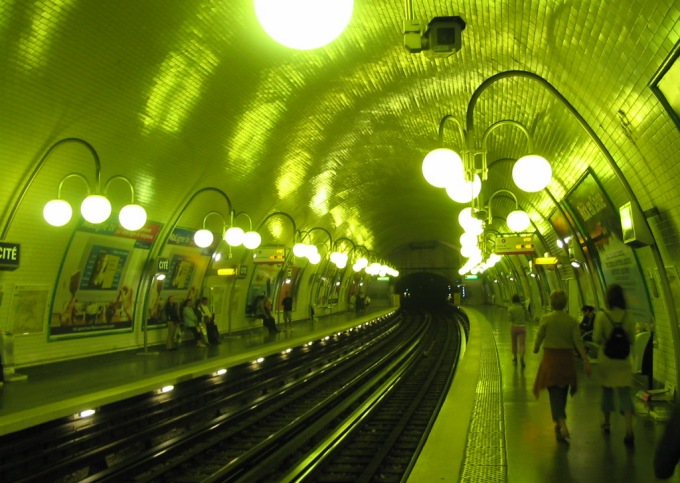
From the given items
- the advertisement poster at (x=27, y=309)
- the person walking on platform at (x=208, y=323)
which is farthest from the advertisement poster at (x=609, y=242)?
the advertisement poster at (x=27, y=309)

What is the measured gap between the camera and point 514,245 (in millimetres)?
14969

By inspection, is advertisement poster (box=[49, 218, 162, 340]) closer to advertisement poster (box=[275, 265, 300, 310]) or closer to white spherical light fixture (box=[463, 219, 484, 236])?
white spherical light fixture (box=[463, 219, 484, 236])

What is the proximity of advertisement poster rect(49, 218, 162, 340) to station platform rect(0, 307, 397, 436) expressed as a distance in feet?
2.40

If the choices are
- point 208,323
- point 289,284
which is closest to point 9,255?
point 208,323

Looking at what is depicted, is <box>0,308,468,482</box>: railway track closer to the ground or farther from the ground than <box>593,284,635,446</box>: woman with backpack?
closer to the ground

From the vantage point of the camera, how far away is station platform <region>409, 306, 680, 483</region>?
16.5 feet

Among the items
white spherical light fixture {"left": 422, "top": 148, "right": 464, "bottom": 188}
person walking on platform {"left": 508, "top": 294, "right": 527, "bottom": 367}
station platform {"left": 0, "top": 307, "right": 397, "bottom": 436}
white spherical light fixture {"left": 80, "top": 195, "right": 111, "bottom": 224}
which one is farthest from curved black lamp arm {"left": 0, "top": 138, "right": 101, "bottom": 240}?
person walking on platform {"left": 508, "top": 294, "right": 527, "bottom": 367}

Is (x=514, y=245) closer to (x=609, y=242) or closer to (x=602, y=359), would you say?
(x=609, y=242)

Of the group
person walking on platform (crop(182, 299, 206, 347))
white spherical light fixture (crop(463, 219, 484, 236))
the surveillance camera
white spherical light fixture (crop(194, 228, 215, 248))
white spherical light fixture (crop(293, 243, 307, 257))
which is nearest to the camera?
the surveillance camera

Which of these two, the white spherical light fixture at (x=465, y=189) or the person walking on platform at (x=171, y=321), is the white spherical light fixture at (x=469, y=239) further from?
the person walking on platform at (x=171, y=321)

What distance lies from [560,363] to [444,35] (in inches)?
133

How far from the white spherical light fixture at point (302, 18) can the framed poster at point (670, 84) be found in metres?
4.26

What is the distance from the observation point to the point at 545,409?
7875mm

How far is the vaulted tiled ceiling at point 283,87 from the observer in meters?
7.10
